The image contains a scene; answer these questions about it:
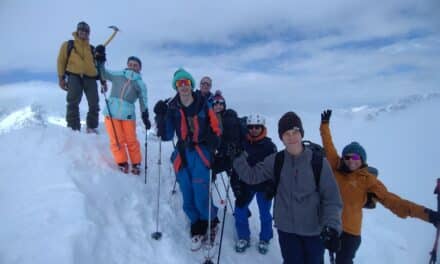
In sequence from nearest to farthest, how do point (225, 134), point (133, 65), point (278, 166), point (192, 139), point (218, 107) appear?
point (278, 166) → point (192, 139) → point (225, 134) → point (218, 107) → point (133, 65)

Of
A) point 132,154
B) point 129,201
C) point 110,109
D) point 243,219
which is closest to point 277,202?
point 243,219

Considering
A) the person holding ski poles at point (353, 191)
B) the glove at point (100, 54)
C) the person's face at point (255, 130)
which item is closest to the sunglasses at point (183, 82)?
the person's face at point (255, 130)

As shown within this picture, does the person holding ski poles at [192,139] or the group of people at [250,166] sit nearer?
the group of people at [250,166]

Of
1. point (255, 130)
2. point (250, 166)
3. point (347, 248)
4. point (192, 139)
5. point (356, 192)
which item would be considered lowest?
point (347, 248)

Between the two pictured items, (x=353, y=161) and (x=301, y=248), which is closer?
(x=301, y=248)

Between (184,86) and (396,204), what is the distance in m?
3.39

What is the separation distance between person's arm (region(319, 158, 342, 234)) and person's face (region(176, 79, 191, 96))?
2.26 m

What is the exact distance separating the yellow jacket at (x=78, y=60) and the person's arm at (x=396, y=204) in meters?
6.47

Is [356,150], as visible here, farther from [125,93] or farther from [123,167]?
[125,93]

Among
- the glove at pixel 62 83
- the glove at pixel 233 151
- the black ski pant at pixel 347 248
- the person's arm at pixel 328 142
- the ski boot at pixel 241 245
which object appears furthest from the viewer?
the glove at pixel 62 83

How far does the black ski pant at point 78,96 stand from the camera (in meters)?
6.67

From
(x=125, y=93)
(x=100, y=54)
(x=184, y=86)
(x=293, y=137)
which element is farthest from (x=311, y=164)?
(x=100, y=54)

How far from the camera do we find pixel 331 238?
2998mm

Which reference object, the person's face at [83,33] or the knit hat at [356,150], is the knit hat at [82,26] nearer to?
the person's face at [83,33]
